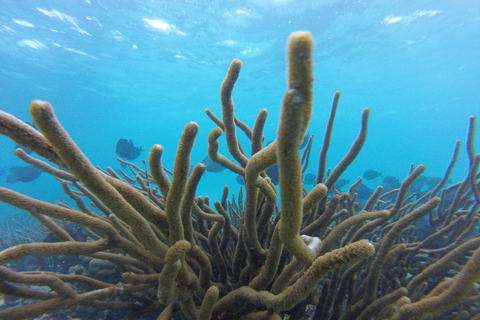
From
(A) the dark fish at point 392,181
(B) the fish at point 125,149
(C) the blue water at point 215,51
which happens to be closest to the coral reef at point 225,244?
(B) the fish at point 125,149

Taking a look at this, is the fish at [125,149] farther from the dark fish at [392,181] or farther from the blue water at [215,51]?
the blue water at [215,51]

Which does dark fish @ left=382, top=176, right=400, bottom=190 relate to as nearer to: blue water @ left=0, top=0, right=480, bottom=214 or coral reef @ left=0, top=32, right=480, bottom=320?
blue water @ left=0, top=0, right=480, bottom=214

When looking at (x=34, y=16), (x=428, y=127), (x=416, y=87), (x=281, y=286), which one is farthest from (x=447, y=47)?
(x=428, y=127)

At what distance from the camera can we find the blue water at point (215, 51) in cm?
1523

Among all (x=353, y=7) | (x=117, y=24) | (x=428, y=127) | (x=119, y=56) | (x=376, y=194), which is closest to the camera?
(x=376, y=194)

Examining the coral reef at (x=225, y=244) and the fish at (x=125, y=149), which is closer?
the coral reef at (x=225, y=244)

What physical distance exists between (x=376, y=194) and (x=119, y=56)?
24406mm

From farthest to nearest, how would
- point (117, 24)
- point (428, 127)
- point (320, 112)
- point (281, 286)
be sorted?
1. point (428, 127)
2. point (320, 112)
3. point (117, 24)
4. point (281, 286)

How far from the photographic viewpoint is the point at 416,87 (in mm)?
33156

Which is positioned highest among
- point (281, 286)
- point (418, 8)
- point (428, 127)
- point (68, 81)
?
point (428, 127)

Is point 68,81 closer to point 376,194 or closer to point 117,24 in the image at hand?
point 117,24

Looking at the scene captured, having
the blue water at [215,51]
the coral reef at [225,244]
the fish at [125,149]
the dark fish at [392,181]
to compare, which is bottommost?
the coral reef at [225,244]

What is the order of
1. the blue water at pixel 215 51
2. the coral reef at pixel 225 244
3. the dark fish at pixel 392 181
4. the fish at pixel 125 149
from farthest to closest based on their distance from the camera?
the blue water at pixel 215 51, the dark fish at pixel 392 181, the fish at pixel 125 149, the coral reef at pixel 225 244

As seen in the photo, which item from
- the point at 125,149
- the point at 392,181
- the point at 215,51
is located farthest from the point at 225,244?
the point at 215,51
